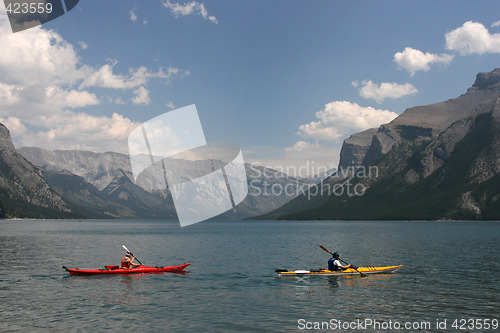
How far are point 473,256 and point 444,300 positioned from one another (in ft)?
148

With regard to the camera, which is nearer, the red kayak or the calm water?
the calm water

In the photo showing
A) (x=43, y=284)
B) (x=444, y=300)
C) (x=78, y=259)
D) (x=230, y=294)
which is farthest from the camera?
(x=78, y=259)

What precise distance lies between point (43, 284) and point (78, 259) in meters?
29.0

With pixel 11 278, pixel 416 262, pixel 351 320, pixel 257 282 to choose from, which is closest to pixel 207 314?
pixel 351 320

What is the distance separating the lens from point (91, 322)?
98.2 feet

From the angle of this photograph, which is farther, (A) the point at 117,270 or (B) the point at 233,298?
(A) the point at 117,270

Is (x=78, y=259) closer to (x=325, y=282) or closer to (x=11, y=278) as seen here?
(x=11, y=278)

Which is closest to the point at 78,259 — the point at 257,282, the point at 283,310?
the point at 257,282

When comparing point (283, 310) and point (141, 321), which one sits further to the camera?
point (283, 310)

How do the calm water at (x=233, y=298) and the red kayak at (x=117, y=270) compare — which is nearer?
the calm water at (x=233, y=298)

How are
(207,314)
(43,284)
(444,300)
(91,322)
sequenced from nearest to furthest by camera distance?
(91,322), (207,314), (444,300), (43,284)

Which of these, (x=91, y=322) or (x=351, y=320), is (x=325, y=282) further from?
(x=91, y=322)

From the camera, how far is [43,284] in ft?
149

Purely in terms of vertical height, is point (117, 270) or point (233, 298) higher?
point (117, 270)
